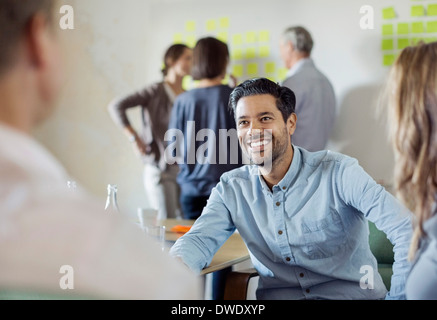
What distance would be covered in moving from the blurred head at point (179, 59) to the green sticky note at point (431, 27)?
1.43 m

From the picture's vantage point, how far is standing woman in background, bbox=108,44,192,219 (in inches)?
107

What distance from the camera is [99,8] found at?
2121 mm

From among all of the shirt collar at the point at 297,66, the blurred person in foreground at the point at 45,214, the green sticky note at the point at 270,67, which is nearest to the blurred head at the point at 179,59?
the green sticky note at the point at 270,67

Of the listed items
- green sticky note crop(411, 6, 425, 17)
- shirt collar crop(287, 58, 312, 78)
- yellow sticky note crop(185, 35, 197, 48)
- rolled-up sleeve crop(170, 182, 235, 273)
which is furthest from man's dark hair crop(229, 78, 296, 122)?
yellow sticky note crop(185, 35, 197, 48)

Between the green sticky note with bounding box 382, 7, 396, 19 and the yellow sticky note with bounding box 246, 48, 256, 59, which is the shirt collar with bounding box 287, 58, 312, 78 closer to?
the yellow sticky note with bounding box 246, 48, 256, 59

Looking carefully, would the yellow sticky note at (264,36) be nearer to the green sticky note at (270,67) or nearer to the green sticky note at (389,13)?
the green sticky note at (270,67)

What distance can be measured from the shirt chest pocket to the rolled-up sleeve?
220 millimetres

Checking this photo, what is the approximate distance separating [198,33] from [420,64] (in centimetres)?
237

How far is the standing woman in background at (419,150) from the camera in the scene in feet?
2.84

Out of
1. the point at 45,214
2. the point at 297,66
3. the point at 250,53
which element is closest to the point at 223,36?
the point at 250,53

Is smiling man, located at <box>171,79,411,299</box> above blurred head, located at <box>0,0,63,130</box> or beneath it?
beneath

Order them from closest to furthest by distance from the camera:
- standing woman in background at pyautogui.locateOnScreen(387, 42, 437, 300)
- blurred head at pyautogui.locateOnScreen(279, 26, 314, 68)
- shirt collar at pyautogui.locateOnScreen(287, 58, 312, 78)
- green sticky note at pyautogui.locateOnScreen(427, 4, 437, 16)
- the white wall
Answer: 1. standing woman in background at pyautogui.locateOnScreen(387, 42, 437, 300)
2. the white wall
3. green sticky note at pyautogui.locateOnScreen(427, 4, 437, 16)
4. shirt collar at pyautogui.locateOnScreen(287, 58, 312, 78)
5. blurred head at pyautogui.locateOnScreen(279, 26, 314, 68)

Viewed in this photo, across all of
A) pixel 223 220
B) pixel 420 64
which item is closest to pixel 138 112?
pixel 223 220

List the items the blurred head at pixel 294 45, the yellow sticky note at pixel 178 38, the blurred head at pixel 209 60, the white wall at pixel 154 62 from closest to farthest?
the white wall at pixel 154 62 → the blurred head at pixel 209 60 → the blurred head at pixel 294 45 → the yellow sticky note at pixel 178 38
